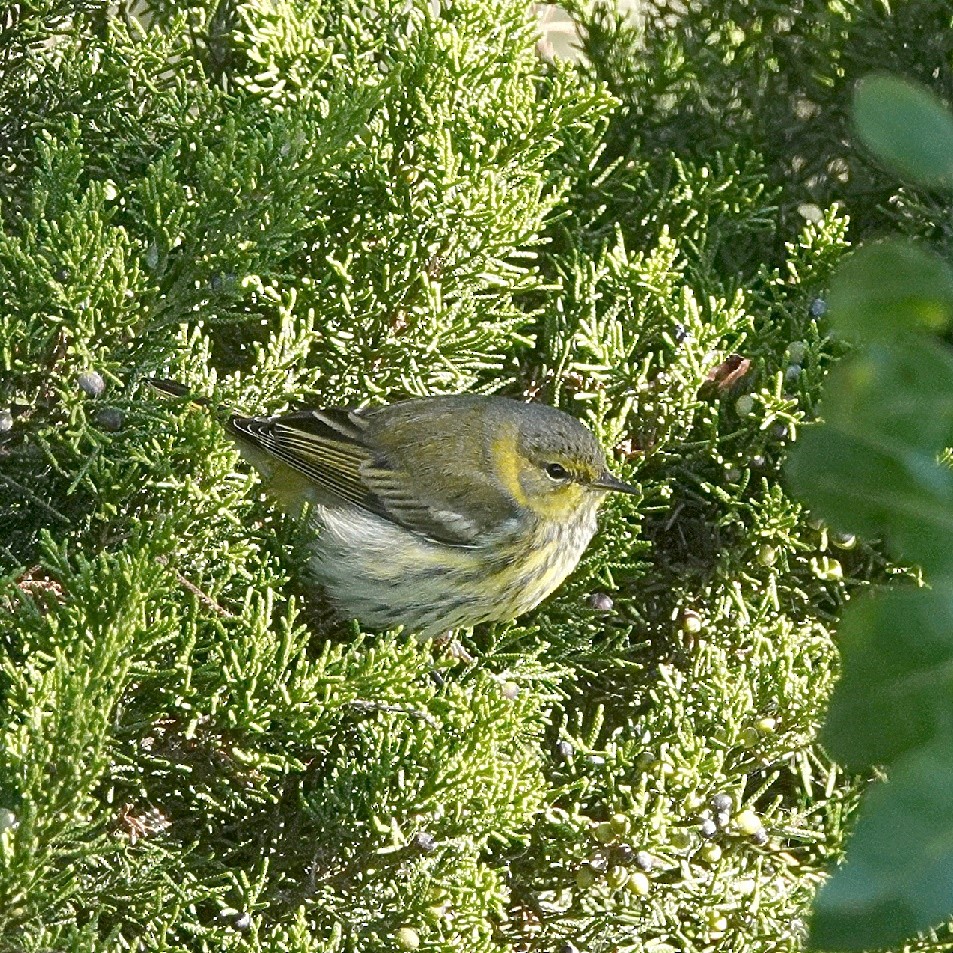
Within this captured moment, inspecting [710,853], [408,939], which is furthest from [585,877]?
[408,939]

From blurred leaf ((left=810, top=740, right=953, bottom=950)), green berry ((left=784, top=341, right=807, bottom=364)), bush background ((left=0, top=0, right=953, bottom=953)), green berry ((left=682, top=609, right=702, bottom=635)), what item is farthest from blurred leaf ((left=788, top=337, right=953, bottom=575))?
green berry ((left=784, top=341, right=807, bottom=364))

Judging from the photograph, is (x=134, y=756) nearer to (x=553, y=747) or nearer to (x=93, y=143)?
(x=553, y=747)

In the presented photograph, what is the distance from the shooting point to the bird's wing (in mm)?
2600

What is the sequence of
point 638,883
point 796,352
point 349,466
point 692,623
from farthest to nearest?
point 349,466 < point 796,352 < point 692,623 < point 638,883

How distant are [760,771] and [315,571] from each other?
927 millimetres

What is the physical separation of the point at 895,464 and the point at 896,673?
0.38ft

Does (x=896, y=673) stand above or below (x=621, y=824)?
above

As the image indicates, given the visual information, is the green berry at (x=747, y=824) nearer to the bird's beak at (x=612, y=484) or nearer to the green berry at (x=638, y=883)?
the green berry at (x=638, y=883)

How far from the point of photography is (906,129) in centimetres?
69

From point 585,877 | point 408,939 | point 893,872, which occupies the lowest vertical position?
point 408,939

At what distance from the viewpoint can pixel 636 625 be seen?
2.42m

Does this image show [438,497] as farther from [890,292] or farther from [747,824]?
[890,292]

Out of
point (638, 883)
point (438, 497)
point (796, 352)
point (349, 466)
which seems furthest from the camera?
point (438, 497)

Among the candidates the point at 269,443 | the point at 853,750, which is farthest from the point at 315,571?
the point at 853,750
